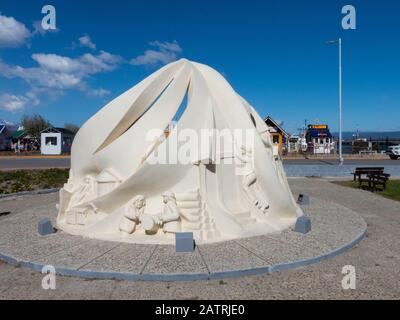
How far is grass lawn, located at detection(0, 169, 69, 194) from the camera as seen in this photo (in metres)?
17.1

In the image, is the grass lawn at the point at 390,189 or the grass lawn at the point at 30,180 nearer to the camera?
the grass lawn at the point at 390,189

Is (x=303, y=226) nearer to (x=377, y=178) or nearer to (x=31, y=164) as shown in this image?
(x=377, y=178)


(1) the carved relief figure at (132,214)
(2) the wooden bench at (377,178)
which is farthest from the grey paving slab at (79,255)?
(2) the wooden bench at (377,178)

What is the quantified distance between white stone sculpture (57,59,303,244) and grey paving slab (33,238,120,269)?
1.44ft

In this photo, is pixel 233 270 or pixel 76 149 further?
pixel 76 149

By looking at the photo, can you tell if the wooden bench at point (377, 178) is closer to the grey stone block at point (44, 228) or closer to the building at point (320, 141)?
the grey stone block at point (44, 228)

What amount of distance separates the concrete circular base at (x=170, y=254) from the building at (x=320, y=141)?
147 ft

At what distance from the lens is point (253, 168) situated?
8664 millimetres

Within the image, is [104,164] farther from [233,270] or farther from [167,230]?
[233,270]

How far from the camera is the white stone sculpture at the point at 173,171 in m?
7.59

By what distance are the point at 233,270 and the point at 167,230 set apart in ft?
7.07

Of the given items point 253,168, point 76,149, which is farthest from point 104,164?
point 253,168

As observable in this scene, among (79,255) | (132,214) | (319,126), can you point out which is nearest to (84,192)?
(132,214)
